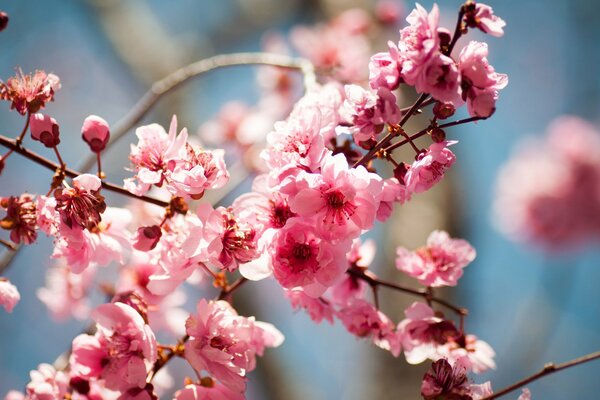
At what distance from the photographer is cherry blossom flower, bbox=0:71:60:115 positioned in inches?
32.4

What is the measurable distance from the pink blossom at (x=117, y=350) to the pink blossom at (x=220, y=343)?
59 mm

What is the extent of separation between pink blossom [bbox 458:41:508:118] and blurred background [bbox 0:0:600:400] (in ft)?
4.66

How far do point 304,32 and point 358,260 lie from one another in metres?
1.59

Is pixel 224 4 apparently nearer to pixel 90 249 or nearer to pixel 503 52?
pixel 503 52

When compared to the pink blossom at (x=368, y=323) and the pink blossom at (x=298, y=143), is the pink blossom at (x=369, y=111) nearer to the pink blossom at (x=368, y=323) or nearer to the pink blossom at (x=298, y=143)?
the pink blossom at (x=298, y=143)

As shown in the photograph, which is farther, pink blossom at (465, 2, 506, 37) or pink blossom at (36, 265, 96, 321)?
pink blossom at (36, 265, 96, 321)

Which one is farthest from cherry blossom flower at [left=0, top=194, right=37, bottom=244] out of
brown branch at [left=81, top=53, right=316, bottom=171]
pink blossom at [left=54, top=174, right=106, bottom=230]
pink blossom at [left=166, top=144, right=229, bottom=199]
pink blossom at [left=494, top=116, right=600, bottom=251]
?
pink blossom at [left=494, top=116, right=600, bottom=251]

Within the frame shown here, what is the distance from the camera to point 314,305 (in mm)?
981

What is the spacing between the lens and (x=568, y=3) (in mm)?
3711

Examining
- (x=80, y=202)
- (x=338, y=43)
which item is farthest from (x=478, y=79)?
(x=338, y=43)

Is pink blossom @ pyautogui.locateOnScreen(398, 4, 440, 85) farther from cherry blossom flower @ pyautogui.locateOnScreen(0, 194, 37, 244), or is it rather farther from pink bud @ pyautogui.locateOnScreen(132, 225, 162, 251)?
cherry blossom flower @ pyautogui.locateOnScreen(0, 194, 37, 244)

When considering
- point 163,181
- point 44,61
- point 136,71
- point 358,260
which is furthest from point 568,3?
point 44,61

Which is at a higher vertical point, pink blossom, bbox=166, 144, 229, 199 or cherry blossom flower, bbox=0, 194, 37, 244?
pink blossom, bbox=166, 144, 229, 199

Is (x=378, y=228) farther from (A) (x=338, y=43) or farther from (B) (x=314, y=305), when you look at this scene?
(B) (x=314, y=305)
